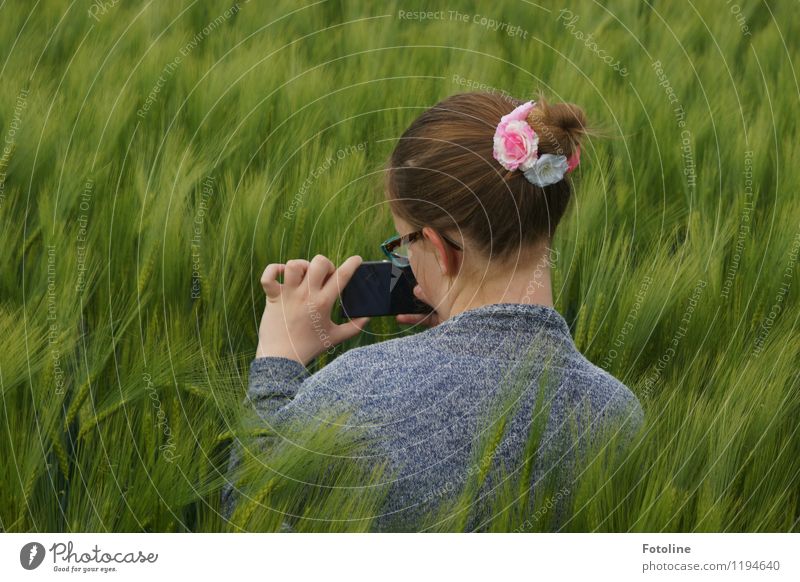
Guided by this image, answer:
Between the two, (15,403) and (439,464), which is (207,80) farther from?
(439,464)

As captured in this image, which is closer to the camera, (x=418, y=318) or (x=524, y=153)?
(x=524, y=153)

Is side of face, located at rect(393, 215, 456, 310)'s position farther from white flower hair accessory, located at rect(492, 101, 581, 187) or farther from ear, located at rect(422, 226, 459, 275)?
white flower hair accessory, located at rect(492, 101, 581, 187)

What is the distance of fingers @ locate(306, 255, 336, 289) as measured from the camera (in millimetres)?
1149

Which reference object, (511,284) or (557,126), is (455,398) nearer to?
(511,284)

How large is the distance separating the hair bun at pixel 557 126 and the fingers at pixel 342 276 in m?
0.27

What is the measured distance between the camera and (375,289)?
118 centimetres

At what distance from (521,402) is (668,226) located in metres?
0.43

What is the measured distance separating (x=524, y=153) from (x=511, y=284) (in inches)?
5.5

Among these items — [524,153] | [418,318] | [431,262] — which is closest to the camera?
[524,153]

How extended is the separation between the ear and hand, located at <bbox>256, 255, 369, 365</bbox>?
0.42 ft
